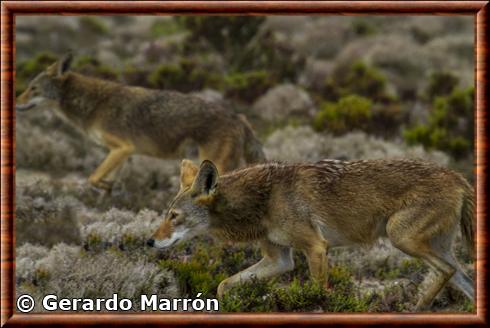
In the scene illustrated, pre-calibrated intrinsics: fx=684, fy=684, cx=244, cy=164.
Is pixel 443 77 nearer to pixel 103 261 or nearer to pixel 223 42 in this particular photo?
pixel 223 42

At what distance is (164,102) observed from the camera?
10.6 m

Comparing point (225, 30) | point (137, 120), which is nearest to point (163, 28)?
point (225, 30)

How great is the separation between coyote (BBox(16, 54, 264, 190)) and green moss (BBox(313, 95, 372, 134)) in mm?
4638

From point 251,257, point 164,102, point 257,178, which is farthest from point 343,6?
point 164,102

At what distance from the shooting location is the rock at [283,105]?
15.9m

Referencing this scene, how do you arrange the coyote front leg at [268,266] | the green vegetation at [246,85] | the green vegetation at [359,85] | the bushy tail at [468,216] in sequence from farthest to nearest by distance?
the green vegetation at [359,85] < the green vegetation at [246,85] < the coyote front leg at [268,266] < the bushy tail at [468,216]

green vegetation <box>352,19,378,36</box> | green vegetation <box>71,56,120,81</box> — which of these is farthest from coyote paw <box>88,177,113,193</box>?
→ green vegetation <box>352,19,378,36</box>

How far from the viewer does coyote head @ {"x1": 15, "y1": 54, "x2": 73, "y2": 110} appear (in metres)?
11.1

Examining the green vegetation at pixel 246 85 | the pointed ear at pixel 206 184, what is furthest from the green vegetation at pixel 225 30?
the pointed ear at pixel 206 184

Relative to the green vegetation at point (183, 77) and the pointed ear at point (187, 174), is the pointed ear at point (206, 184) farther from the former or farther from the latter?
the green vegetation at point (183, 77)

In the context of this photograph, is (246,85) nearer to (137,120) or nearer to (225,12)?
(137,120)

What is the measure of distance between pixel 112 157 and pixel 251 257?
322 centimetres

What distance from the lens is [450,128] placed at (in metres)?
15.0

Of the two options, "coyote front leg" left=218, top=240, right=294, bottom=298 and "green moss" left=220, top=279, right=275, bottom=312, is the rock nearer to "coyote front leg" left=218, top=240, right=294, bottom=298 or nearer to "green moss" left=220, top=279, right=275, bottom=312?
"coyote front leg" left=218, top=240, right=294, bottom=298
